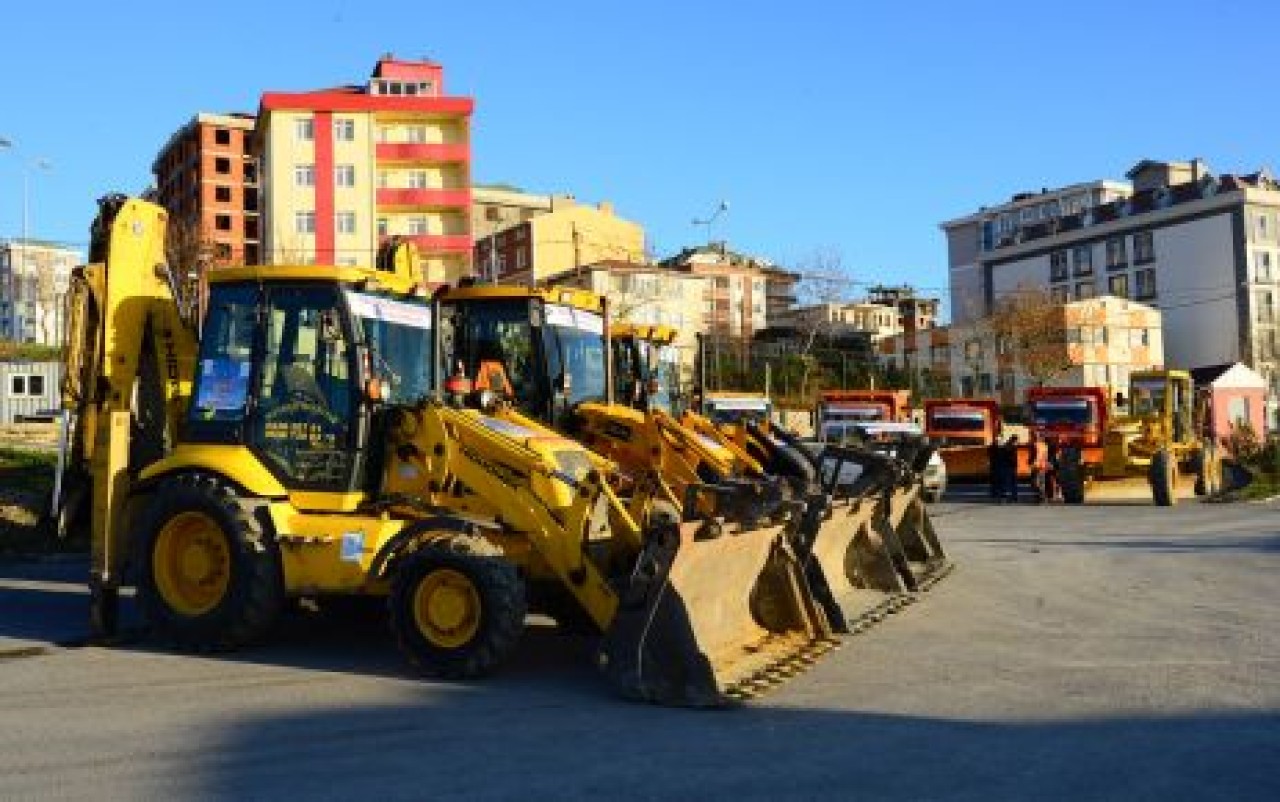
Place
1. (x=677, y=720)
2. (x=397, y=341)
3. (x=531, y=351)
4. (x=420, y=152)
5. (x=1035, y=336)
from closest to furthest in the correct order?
1. (x=677, y=720)
2. (x=397, y=341)
3. (x=531, y=351)
4. (x=1035, y=336)
5. (x=420, y=152)

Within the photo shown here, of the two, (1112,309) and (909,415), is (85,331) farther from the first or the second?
(1112,309)

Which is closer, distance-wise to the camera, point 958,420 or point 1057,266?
point 958,420

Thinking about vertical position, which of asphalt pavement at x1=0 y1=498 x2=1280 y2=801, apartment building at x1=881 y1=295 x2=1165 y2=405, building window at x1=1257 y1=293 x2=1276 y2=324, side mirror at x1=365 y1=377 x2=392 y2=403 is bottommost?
asphalt pavement at x1=0 y1=498 x2=1280 y2=801

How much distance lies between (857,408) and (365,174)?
47380 millimetres

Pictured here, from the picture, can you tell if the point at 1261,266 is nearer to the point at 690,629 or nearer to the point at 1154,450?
the point at 1154,450

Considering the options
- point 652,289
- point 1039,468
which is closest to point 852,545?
point 1039,468

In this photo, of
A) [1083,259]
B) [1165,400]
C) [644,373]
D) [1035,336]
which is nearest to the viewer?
[644,373]

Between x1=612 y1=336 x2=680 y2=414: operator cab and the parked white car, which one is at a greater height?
x1=612 y1=336 x2=680 y2=414: operator cab

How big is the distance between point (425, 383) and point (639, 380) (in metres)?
4.58

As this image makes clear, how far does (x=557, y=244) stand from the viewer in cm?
9088

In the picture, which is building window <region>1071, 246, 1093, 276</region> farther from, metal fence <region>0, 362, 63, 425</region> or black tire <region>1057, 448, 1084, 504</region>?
black tire <region>1057, 448, 1084, 504</region>

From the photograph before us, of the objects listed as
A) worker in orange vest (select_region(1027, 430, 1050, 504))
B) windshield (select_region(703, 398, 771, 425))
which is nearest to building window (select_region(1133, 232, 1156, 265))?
worker in orange vest (select_region(1027, 430, 1050, 504))

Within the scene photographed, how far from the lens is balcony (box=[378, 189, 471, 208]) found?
72250 mm

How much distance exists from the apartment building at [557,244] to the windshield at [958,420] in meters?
55.9
